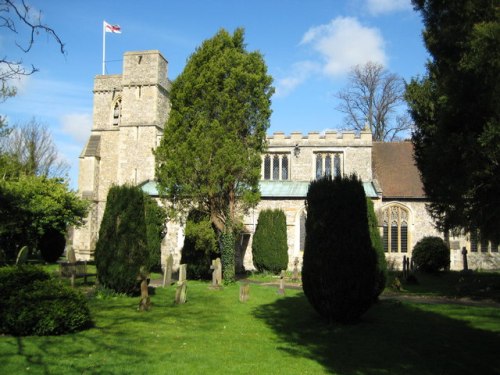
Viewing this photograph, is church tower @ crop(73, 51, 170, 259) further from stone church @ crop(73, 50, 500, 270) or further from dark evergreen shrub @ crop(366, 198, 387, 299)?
dark evergreen shrub @ crop(366, 198, 387, 299)

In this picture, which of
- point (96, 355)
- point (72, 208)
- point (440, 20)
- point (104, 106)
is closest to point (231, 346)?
point (96, 355)

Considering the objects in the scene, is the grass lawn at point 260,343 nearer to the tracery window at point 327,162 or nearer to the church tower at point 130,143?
the tracery window at point 327,162

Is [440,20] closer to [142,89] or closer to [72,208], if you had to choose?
[72,208]

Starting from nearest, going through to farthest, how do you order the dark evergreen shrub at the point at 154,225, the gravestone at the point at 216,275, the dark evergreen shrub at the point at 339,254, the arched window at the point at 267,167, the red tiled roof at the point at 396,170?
the dark evergreen shrub at the point at 339,254, the gravestone at the point at 216,275, the dark evergreen shrub at the point at 154,225, the red tiled roof at the point at 396,170, the arched window at the point at 267,167

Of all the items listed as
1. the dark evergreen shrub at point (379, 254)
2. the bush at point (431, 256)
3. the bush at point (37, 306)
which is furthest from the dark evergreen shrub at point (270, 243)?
the bush at point (37, 306)

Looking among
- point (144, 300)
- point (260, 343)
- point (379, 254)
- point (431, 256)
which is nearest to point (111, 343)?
point (260, 343)

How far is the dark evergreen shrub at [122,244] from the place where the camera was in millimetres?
12961

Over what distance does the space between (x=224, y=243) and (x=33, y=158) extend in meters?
26.8

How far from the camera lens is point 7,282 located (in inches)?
335

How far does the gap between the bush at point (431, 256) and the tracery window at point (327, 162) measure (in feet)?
23.5

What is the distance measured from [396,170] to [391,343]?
68.5 feet

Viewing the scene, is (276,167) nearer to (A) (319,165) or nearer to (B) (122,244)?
(A) (319,165)

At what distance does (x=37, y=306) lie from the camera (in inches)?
317

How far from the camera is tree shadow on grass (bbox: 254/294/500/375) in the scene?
7.09 metres
